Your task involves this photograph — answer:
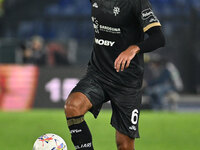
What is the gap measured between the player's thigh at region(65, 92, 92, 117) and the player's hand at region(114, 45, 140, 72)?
0.49 metres

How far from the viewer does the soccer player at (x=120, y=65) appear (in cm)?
509

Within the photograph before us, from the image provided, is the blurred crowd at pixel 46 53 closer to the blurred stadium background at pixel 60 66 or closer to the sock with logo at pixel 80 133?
the blurred stadium background at pixel 60 66

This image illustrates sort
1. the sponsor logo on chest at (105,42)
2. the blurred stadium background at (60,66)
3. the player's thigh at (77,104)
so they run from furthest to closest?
1. the blurred stadium background at (60,66)
2. the sponsor logo on chest at (105,42)
3. the player's thigh at (77,104)

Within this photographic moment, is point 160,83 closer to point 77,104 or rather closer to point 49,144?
point 49,144

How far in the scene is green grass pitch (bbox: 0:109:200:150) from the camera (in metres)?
8.66

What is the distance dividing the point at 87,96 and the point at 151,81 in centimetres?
1205

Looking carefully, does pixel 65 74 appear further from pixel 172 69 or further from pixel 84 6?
pixel 84 6

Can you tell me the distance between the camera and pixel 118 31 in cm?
535

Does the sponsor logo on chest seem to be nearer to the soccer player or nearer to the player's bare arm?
the soccer player

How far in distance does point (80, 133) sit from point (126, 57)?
0.81 m

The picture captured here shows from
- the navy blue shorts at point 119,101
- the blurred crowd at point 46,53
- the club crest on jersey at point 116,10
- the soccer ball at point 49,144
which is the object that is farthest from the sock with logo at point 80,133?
the blurred crowd at point 46,53

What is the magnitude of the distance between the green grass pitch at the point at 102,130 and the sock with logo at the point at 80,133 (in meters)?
2.79

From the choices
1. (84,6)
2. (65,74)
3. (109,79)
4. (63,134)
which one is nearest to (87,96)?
(109,79)

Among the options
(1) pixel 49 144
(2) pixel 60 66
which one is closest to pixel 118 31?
(1) pixel 49 144
